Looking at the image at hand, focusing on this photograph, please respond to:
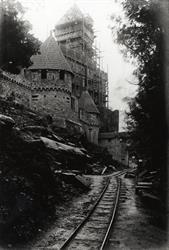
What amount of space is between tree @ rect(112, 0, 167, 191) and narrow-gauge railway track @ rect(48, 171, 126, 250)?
3.75 m

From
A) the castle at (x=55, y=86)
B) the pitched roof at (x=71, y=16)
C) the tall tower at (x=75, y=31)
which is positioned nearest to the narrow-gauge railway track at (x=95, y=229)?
the castle at (x=55, y=86)

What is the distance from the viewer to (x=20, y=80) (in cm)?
3419

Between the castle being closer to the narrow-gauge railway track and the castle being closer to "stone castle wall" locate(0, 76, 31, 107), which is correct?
"stone castle wall" locate(0, 76, 31, 107)

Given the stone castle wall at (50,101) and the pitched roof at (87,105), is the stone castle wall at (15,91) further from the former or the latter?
the pitched roof at (87,105)

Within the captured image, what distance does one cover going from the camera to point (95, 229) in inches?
428

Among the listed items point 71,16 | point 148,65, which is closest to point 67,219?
point 148,65

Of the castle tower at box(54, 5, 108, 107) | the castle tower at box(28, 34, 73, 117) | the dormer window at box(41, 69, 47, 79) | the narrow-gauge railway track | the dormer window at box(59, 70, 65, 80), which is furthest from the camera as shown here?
the castle tower at box(54, 5, 108, 107)

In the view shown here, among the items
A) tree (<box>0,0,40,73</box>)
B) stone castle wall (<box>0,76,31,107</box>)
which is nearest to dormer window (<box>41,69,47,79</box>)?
stone castle wall (<box>0,76,31,107</box>)

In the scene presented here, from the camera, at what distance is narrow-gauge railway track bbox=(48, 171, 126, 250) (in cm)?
909

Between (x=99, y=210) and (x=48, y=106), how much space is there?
23.9 meters

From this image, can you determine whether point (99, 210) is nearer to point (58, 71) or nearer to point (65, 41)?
point (58, 71)

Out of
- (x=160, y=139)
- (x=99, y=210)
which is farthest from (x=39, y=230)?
(x=160, y=139)

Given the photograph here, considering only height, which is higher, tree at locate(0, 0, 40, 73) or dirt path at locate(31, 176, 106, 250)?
tree at locate(0, 0, 40, 73)

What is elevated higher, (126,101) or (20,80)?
(20,80)
